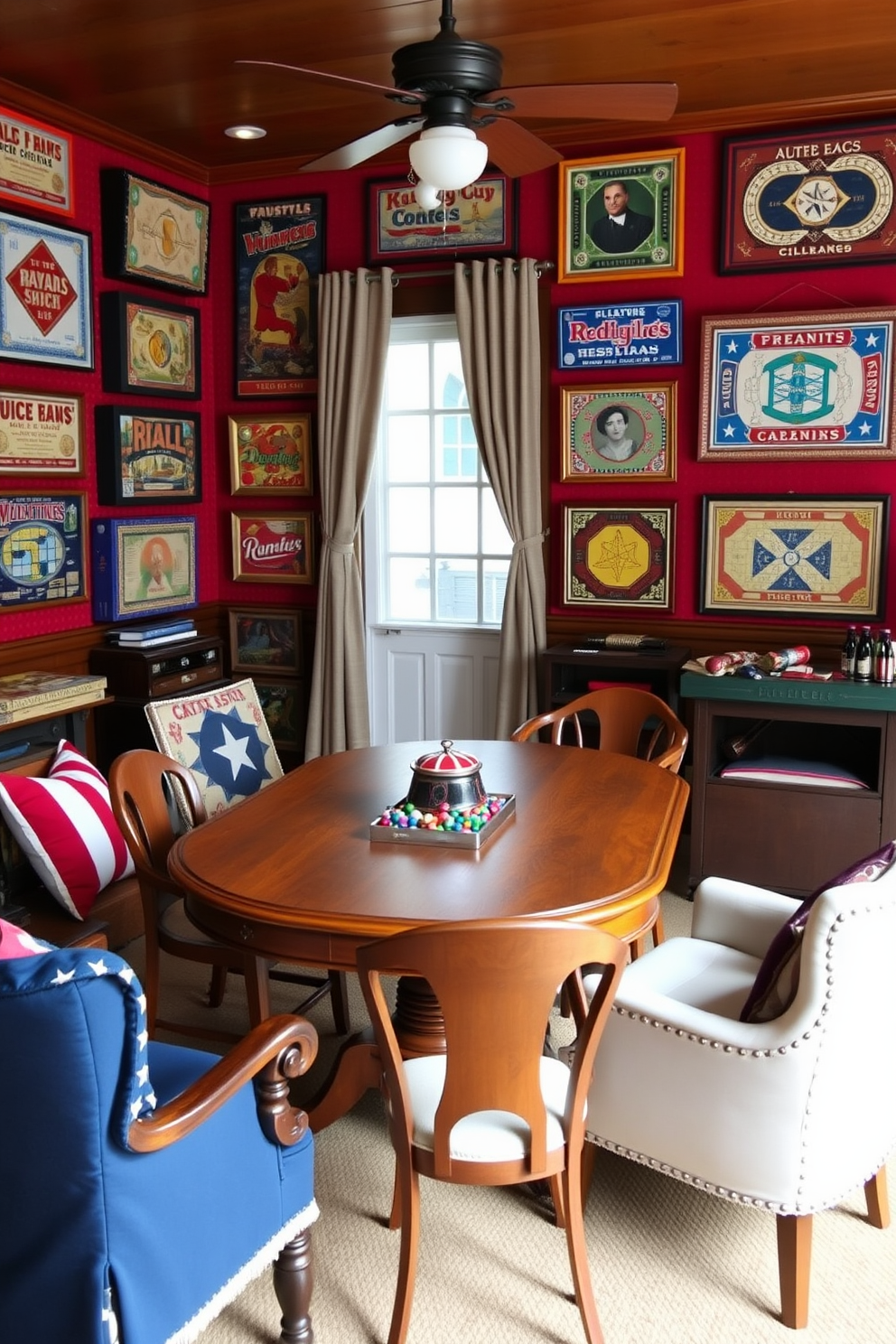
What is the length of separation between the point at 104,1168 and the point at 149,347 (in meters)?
4.00

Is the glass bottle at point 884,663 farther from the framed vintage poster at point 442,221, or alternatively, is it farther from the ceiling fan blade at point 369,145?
the ceiling fan blade at point 369,145

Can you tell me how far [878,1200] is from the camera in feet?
8.05

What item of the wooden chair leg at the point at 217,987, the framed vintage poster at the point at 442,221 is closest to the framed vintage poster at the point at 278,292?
the framed vintage poster at the point at 442,221

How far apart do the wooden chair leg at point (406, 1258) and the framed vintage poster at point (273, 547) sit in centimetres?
364

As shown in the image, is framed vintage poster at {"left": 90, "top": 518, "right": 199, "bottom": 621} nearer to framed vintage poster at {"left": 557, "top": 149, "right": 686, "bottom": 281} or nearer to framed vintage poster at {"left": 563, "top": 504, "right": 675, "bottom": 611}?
framed vintage poster at {"left": 563, "top": 504, "right": 675, "bottom": 611}

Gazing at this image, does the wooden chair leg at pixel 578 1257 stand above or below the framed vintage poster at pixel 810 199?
below

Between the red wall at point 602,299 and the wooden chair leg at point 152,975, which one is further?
the red wall at point 602,299

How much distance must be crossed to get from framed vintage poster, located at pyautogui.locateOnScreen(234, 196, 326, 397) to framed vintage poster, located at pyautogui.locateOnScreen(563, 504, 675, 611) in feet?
4.64

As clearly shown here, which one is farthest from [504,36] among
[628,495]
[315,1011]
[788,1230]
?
[788,1230]

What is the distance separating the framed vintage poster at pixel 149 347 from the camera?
15.6 ft

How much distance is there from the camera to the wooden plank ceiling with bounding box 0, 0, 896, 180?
3.48 metres

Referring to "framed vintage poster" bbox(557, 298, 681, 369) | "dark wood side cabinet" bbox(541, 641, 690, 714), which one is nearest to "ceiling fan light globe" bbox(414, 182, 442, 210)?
"framed vintage poster" bbox(557, 298, 681, 369)

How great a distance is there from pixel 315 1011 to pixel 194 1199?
1.68m

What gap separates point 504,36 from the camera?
3689 mm
